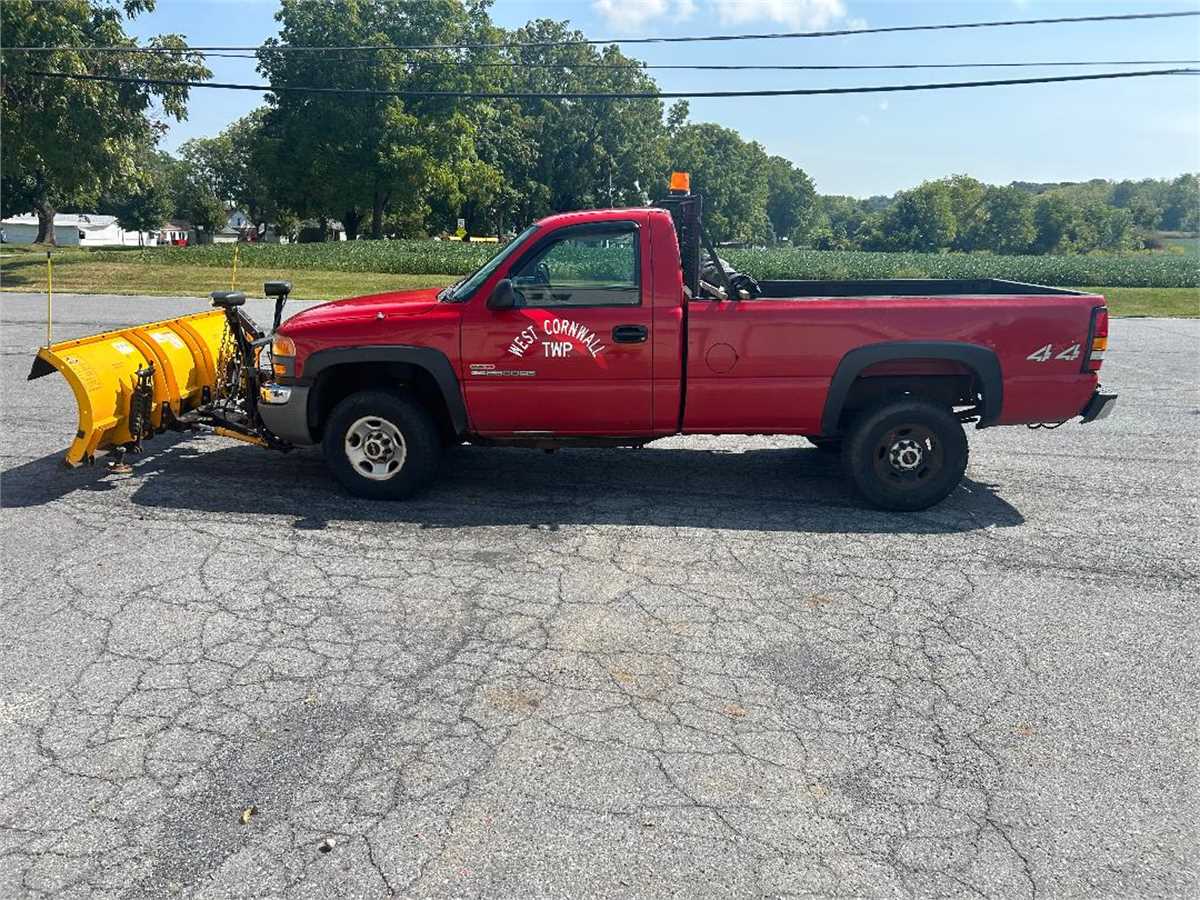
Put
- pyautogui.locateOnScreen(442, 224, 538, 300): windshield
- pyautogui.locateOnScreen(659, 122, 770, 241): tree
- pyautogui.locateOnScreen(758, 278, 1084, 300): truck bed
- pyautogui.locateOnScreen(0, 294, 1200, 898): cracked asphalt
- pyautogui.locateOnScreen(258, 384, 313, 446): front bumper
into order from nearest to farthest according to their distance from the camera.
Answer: pyautogui.locateOnScreen(0, 294, 1200, 898): cracked asphalt → pyautogui.locateOnScreen(442, 224, 538, 300): windshield → pyautogui.locateOnScreen(258, 384, 313, 446): front bumper → pyautogui.locateOnScreen(758, 278, 1084, 300): truck bed → pyautogui.locateOnScreen(659, 122, 770, 241): tree

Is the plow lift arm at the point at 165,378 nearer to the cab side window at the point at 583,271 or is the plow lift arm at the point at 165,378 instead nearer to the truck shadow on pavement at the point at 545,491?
the truck shadow on pavement at the point at 545,491

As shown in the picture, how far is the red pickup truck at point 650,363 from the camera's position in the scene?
6355 millimetres

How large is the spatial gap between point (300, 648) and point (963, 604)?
3.40 meters

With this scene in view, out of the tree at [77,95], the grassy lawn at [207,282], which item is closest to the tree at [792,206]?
the grassy lawn at [207,282]

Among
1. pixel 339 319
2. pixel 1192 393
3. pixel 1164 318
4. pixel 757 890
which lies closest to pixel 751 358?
pixel 339 319

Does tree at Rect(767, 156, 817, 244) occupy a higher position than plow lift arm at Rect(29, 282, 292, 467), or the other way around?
tree at Rect(767, 156, 817, 244)

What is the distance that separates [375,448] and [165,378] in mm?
1909

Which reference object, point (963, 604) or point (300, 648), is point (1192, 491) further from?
point (300, 648)

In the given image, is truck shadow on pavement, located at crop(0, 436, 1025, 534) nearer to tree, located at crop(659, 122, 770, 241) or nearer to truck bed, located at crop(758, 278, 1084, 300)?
truck bed, located at crop(758, 278, 1084, 300)

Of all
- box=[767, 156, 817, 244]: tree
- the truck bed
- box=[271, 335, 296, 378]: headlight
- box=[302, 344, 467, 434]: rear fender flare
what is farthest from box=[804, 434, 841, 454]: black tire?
box=[767, 156, 817, 244]: tree

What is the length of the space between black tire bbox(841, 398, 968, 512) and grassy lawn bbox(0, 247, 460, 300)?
764 inches

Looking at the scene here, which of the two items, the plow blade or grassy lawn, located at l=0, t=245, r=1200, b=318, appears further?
grassy lawn, located at l=0, t=245, r=1200, b=318

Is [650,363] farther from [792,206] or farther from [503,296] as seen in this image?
[792,206]

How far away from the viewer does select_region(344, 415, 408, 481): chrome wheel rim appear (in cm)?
657
